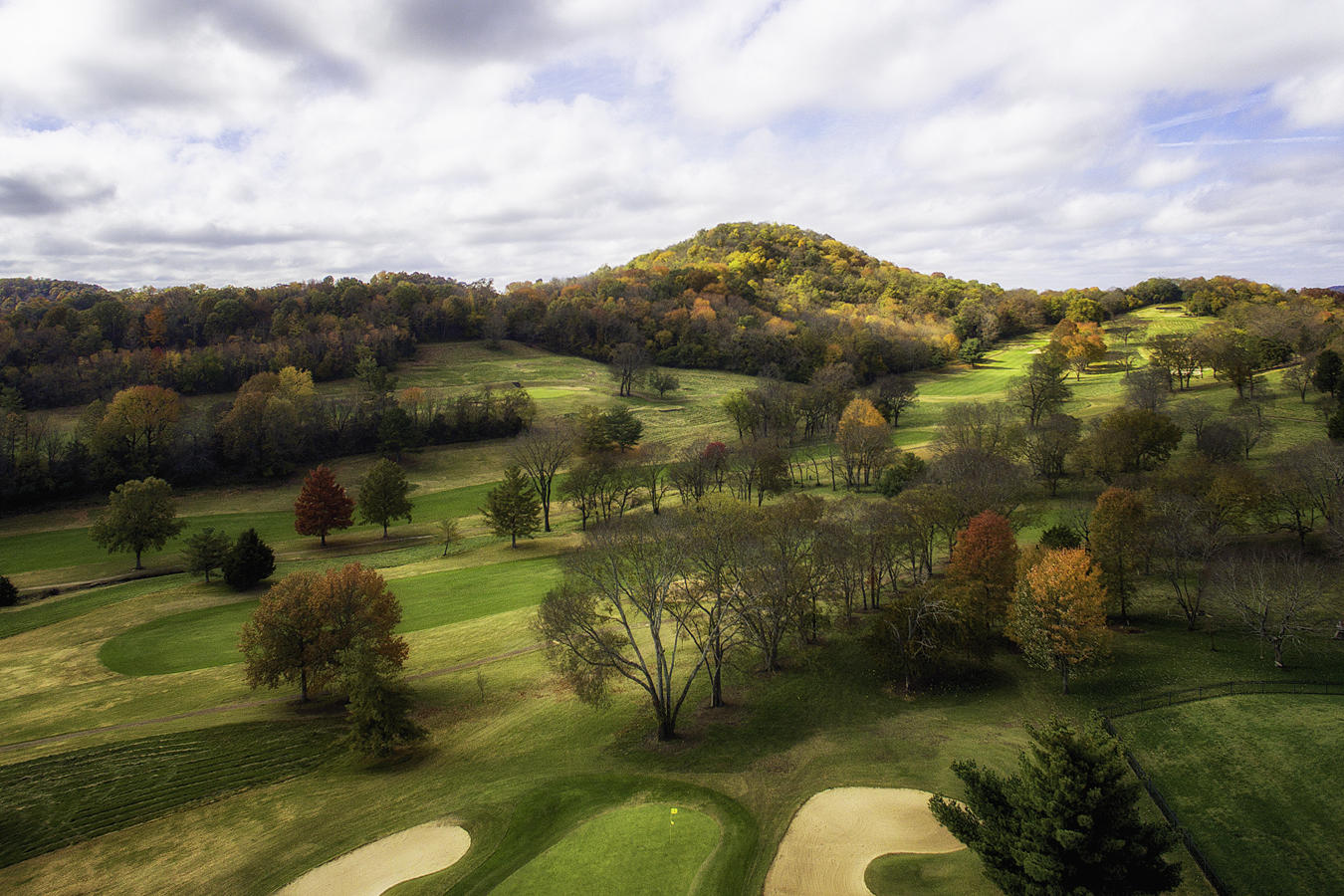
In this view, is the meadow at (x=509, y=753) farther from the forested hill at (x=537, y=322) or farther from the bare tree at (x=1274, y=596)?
the forested hill at (x=537, y=322)

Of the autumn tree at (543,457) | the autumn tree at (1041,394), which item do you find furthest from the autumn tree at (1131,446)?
the autumn tree at (543,457)

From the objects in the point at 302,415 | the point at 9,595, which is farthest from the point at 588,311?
the point at 9,595

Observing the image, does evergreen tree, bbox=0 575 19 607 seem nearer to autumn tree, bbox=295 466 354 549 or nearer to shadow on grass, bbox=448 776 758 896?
autumn tree, bbox=295 466 354 549

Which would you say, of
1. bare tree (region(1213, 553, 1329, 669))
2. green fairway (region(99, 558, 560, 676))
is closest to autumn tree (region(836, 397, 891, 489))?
bare tree (region(1213, 553, 1329, 669))

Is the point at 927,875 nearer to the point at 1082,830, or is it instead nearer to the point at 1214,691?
the point at 1082,830

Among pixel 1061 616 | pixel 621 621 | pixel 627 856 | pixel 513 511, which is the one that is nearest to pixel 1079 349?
pixel 1061 616

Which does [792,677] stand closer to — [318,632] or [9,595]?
[318,632]

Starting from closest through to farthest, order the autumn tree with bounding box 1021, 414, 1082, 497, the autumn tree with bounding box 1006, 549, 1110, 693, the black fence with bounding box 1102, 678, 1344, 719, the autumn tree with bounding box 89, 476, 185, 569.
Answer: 1. the black fence with bounding box 1102, 678, 1344, 719
2. the autumn tree with bounding box 1006, 549, 1110, 693
3. the autumn tree with bounding box 89, 476, 185, 569
4. the autumn tree with bounding box 1021, 414, 1082, 497
